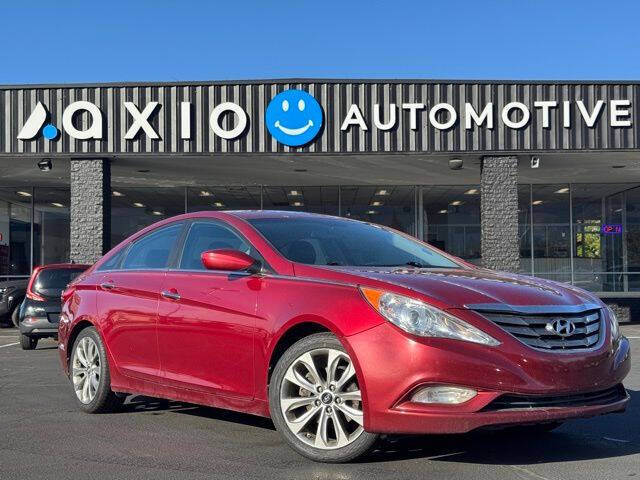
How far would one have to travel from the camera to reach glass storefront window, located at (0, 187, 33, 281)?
23156mm

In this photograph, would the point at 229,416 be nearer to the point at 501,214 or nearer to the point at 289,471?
the point at 289,471

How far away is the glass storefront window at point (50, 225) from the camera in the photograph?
22609 mm

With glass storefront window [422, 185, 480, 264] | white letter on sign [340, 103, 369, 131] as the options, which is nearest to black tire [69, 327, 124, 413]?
white letter on sign [340, 103, 369, 131]

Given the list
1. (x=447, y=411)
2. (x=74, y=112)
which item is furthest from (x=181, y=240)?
(x=74, y=112)

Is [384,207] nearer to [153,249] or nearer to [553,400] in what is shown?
[153,249]

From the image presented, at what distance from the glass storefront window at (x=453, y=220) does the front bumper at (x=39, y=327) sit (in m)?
11.6

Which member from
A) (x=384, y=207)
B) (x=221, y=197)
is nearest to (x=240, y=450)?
(x=384, y=207)

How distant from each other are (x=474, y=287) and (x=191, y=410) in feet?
9.49

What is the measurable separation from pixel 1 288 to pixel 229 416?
12853 millimetres

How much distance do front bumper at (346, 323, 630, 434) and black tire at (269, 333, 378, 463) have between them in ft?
0.53

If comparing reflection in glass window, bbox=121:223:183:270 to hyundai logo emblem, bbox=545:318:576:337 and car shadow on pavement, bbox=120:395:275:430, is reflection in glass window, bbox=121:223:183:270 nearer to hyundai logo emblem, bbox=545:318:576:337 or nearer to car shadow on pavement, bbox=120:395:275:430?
car shadow on pavement, bbox=120:395:275:430

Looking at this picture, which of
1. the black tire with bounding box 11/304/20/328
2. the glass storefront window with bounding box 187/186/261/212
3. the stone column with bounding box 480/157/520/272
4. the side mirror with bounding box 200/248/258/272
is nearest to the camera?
the side mirror with bounding box 200/248/258/272

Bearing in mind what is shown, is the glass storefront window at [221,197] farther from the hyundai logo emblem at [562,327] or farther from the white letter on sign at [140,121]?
the hyundai logo emblem at [562,327]

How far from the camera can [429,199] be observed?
22234 mm
